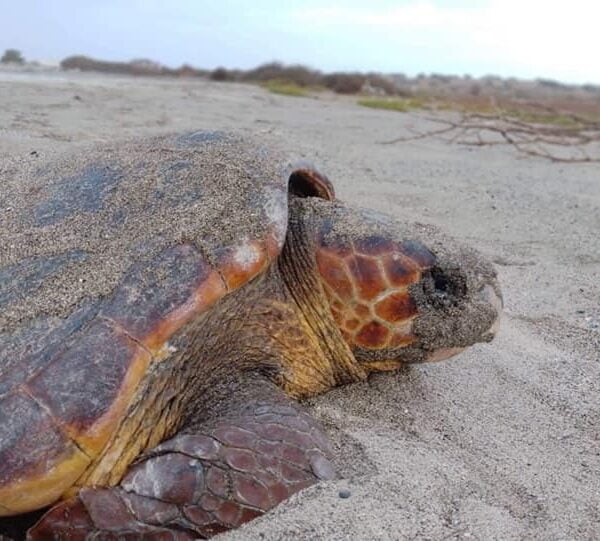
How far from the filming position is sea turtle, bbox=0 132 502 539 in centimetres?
143

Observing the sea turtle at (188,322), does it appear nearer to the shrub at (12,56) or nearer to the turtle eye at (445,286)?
the turtle eye at (445,286)

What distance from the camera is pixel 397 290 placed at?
6.45ft

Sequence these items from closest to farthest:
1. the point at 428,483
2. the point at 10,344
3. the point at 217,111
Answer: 1. the point at 10,344
2. the point at 428,483
3. the point at 217,111

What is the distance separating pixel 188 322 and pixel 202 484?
362mm

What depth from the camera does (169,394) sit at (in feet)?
5.51

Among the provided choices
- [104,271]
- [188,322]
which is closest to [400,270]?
[188,322]

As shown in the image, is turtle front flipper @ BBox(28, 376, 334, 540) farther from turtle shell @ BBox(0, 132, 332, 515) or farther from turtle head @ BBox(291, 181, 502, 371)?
turtle head @ BBox(291, 181, 502, 371)

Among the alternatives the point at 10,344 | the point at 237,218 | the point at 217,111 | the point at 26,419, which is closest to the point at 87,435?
the point at 26,419

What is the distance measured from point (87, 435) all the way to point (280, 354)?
689mm

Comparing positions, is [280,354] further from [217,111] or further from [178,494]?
[217,111]

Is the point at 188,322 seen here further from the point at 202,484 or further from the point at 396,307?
the point at 396,307

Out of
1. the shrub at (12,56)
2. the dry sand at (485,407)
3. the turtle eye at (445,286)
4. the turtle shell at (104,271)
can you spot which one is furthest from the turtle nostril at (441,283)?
the shrub at (12,56)

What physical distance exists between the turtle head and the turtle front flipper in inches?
19.0

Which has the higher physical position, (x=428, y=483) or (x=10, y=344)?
(x=10, y=344)
